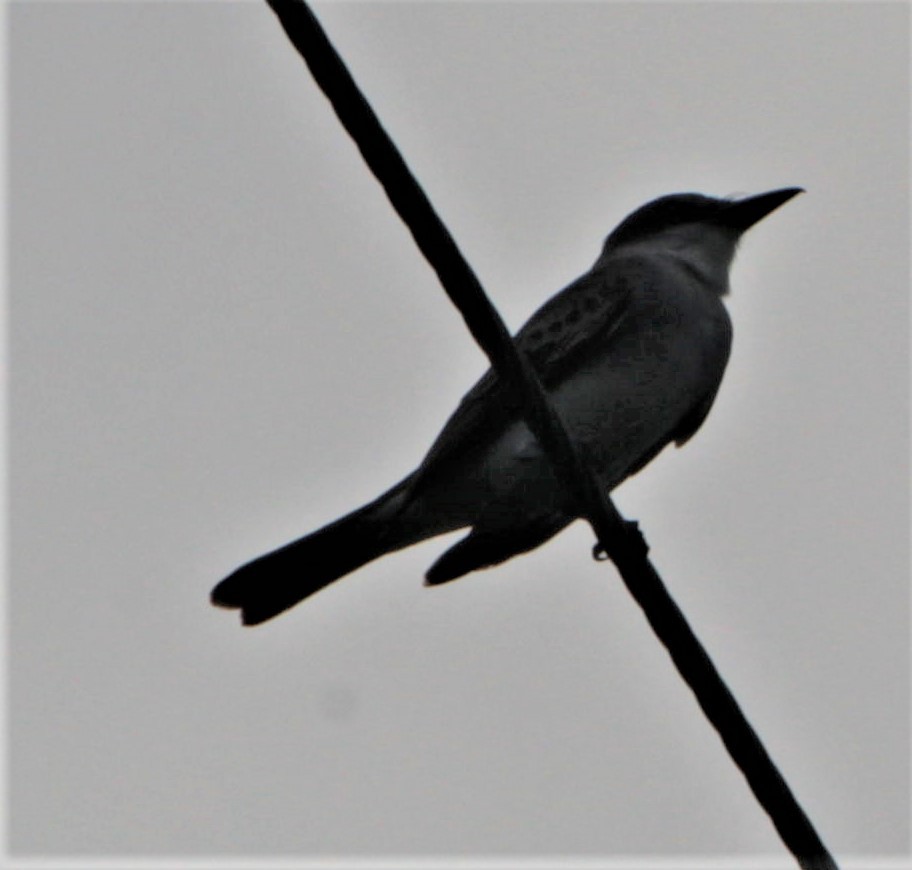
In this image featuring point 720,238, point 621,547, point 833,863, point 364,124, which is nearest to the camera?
point 364,124

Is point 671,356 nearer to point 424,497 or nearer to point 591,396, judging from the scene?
point 591,396

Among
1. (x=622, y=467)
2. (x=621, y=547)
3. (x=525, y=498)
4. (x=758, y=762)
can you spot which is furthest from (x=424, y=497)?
(x=758, y=762)

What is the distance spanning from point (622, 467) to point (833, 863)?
2.56 m

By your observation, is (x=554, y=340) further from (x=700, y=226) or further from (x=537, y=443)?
(x=700, y=226)

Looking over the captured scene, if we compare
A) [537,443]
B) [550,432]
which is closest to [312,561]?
[537,443]

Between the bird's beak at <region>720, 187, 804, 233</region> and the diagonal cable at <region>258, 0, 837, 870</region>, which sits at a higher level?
the bird's beak at <region>720, 187, 804, 233</region>

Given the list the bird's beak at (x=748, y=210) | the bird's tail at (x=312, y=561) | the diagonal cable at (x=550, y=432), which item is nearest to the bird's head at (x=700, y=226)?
the bird's beak at (x=748, y=210)

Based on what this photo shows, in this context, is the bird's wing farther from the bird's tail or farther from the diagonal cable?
the diagonal cable

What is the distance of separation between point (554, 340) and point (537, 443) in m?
0.75

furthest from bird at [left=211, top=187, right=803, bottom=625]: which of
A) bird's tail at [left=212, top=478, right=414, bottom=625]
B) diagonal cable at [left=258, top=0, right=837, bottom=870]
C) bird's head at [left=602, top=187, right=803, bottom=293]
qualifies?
diagonal cable at [left=258, top=0, right=837, bottom=870]

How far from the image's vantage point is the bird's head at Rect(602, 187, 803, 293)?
7.16m

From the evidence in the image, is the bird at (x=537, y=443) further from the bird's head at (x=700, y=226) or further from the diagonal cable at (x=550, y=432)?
the diagonal cable at (x=550, y=432)

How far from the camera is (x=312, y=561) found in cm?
602

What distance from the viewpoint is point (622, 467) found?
20.3 ft
